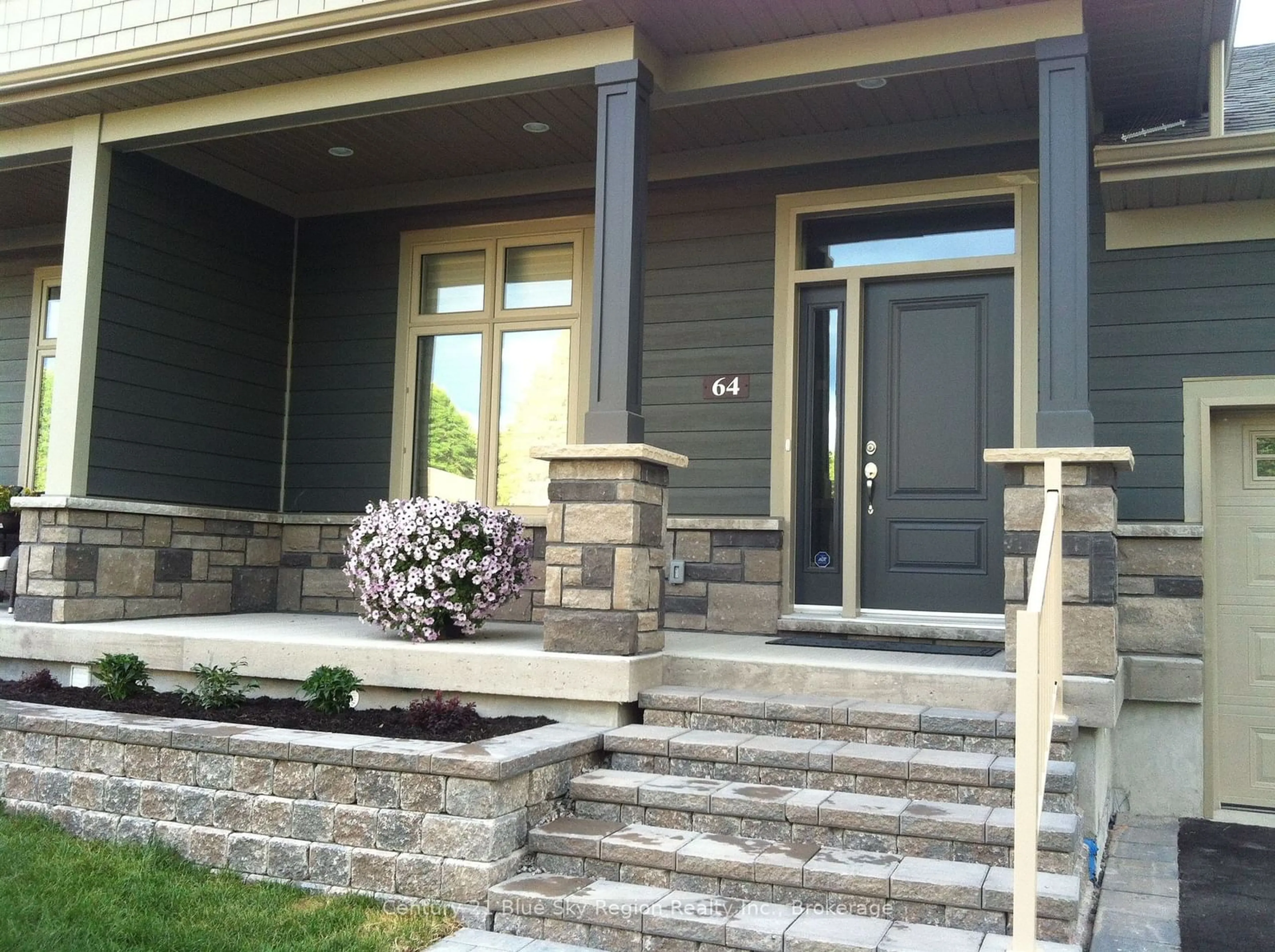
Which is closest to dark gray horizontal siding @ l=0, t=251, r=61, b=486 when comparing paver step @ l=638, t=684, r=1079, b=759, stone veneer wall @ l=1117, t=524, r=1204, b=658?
paver step @ l=638, t=684, r=1079, b=759

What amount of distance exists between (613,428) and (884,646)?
1.72m

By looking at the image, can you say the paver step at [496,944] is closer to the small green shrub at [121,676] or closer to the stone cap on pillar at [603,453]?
the stone cap on pillar at [603,453]

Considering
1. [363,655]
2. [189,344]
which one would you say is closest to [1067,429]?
[363,655]

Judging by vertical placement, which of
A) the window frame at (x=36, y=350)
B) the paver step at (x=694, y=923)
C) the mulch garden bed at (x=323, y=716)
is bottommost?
the paver step at (x=694, y=923)

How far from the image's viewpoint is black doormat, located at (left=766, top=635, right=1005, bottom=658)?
16.0 feet

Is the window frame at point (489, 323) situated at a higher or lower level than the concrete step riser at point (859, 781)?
higher

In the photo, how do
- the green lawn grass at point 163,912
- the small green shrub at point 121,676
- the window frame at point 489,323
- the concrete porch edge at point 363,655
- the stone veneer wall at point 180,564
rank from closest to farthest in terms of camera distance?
1. the green lawn grass at point 163,912
2. the concrete porch edge at point 363,655
3. the small green shrub at point 121,676
4. the stone veneer wall at point 180,564
5. the window frame at point 489,323

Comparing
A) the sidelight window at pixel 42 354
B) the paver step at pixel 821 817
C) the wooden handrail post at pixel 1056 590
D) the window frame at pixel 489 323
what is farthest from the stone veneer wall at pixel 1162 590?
the sidelight window at pixel 42 354

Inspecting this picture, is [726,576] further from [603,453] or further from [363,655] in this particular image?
[363,655]

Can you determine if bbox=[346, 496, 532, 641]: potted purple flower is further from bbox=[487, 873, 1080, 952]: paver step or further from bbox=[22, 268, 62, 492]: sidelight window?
bbox=[22, 268, 62, 492]: sidelight window

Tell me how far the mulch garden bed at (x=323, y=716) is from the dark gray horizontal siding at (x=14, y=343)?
359 cm

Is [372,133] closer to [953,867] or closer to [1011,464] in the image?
[1011,464]

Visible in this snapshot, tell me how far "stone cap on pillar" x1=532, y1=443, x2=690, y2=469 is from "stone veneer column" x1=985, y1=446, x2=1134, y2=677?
1288 mm

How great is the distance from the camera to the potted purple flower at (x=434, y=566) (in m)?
5.00
